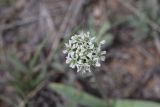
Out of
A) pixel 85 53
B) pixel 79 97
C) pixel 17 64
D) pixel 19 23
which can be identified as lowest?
pixel 85 53

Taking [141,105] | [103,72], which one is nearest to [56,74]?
[103,72]

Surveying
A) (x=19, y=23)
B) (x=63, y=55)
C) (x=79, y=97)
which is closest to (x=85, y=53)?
(x=79, y=97)

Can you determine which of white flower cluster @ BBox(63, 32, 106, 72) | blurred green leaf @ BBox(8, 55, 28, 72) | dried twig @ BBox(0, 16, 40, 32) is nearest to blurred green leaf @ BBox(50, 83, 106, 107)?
blurred green leaf @ BBox(8, 55, 28, 72)

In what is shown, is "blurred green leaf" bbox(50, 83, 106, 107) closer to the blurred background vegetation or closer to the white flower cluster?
the blurred background vegetation

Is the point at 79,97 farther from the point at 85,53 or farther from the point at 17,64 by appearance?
the point at 85,53

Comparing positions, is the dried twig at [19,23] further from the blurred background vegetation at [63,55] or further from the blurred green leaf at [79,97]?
the blurred green leaf at [79,97]

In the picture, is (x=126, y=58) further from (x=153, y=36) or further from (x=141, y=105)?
(x=141, y=105)
